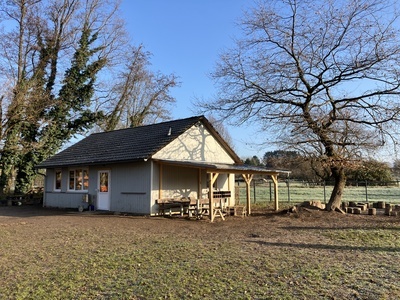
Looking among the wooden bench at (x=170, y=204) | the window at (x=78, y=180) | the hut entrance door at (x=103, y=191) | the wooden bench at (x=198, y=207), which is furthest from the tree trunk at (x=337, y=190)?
the window at (x=78, y=180)

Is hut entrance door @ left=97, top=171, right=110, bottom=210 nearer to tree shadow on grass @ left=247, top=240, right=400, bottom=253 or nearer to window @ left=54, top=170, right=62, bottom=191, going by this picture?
window @ left=54, top=170, right=62, bottom=191

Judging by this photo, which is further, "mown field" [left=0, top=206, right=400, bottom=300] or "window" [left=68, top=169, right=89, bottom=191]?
"window" [left=68, top=169, right=89, bottom=191]

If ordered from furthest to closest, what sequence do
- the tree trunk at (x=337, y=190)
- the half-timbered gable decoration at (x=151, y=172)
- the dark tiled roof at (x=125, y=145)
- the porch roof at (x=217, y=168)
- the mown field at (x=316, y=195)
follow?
the mown field at (x=316, y=195) → the dark tiled roof at (x=125, y=145) → the tree trunk at (x=337, y=190) → the half-timbered gable decoration at (x=151, y=172) → the porch roof at (x=217, y=168)

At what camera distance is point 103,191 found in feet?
58.9

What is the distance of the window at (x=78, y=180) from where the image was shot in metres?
19.1

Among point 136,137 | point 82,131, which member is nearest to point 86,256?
point 136,137

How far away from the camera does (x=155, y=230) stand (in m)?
11.5

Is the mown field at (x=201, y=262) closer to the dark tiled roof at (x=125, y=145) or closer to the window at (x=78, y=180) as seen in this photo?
the dark tiled roof at (x=125, y=145)

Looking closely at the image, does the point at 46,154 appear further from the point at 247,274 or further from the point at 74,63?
the point at 247,274

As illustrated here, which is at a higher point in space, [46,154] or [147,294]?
[46,154]

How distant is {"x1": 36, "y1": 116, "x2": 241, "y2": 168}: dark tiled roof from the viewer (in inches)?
649

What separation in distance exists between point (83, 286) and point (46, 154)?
21.9 m

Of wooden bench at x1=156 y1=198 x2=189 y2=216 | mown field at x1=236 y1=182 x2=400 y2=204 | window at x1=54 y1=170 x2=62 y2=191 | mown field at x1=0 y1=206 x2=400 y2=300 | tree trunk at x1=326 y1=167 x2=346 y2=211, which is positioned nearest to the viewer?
mown field at x1=0 y1=206 x2=400 y2=300

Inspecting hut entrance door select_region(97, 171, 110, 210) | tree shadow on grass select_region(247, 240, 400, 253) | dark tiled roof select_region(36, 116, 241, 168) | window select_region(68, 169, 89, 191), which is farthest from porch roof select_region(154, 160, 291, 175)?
window select_region(68, 169, 89, 191)
